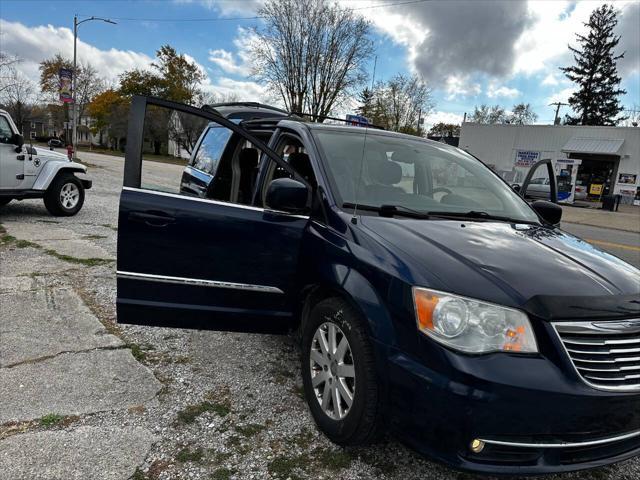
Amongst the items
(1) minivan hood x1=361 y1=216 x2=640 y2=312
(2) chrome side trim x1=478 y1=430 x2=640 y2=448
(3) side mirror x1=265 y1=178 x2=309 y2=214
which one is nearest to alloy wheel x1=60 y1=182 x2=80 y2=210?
(3) side mirror x1=265 y1=178 x2=309 y2=214

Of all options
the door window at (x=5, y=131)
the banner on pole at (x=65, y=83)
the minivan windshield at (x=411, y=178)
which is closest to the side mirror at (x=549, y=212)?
the minivan windshield at (x=411, y=178)

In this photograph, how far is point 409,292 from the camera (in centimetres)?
206

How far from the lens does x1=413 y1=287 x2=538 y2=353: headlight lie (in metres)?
1.92

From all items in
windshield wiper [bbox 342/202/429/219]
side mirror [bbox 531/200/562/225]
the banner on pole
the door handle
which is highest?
the banner on pole

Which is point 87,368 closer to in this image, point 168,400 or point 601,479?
point 168,400

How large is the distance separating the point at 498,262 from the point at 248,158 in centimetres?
252

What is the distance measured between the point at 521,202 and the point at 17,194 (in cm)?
838

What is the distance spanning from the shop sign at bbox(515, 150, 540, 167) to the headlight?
37.5 meters

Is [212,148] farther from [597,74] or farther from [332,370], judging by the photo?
[597,74]

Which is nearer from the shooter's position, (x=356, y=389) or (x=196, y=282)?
(x=356, y=389)

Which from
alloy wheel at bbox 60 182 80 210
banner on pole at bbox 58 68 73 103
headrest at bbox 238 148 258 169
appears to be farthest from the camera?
banner on pole at bbox 58 68 73 103

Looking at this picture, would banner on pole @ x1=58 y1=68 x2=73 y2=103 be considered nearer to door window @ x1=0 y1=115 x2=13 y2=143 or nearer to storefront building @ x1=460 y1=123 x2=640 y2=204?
door window @ x1=0 y1=115 x2=13 y2=143

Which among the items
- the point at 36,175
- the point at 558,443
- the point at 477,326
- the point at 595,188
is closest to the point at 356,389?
the point at 477,326

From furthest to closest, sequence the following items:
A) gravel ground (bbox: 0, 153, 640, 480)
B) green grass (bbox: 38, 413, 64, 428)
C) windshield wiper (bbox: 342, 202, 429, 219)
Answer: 1. windshield wiper (bbox: 342, 202, 429, 219)
2. green grass (bbox: 38, 413, 64, 428)
3. gravel ground (bbox: 0, 153, 640, 480)
